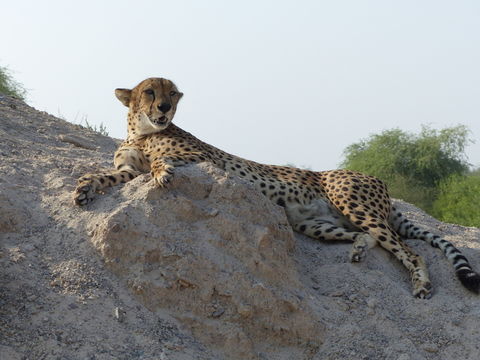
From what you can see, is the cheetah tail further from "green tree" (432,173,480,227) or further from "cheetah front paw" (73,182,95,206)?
"green tree" (432,173,480,227)

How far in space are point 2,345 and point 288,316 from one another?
1.61m

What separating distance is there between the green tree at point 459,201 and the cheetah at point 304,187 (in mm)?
8287

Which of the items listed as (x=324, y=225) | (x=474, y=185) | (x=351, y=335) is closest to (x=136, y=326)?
(x=351, y=335)

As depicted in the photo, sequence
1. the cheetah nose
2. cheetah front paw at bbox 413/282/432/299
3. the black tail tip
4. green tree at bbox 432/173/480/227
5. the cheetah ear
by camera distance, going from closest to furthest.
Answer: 1. cheetah front paw at bbox 413/282/432/299
2. the black tail tip
3. the cheetah nose
4. the cheetah ear
5. green tree at bbox 432/173/480/227

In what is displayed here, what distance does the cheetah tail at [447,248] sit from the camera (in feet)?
17.6

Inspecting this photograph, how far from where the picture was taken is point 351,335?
4562mm

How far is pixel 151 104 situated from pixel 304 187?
53.8 inches

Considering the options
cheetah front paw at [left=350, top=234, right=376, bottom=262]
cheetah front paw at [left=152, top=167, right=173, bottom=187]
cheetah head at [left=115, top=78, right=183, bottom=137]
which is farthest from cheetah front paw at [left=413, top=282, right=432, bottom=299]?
cheetah head at [left=115, top=78, right=183, bottom=137]

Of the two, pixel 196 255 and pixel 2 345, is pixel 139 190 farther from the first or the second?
pixel 2 345

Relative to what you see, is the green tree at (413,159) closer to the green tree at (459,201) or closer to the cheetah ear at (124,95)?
the green tree at (459,201)

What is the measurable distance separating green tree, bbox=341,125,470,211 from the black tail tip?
1061 centimetres

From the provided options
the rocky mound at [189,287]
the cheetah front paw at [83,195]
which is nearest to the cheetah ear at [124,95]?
the rocky mound at [189,287]

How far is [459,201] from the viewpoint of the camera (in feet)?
49.0

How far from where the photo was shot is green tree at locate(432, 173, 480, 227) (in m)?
14.4
